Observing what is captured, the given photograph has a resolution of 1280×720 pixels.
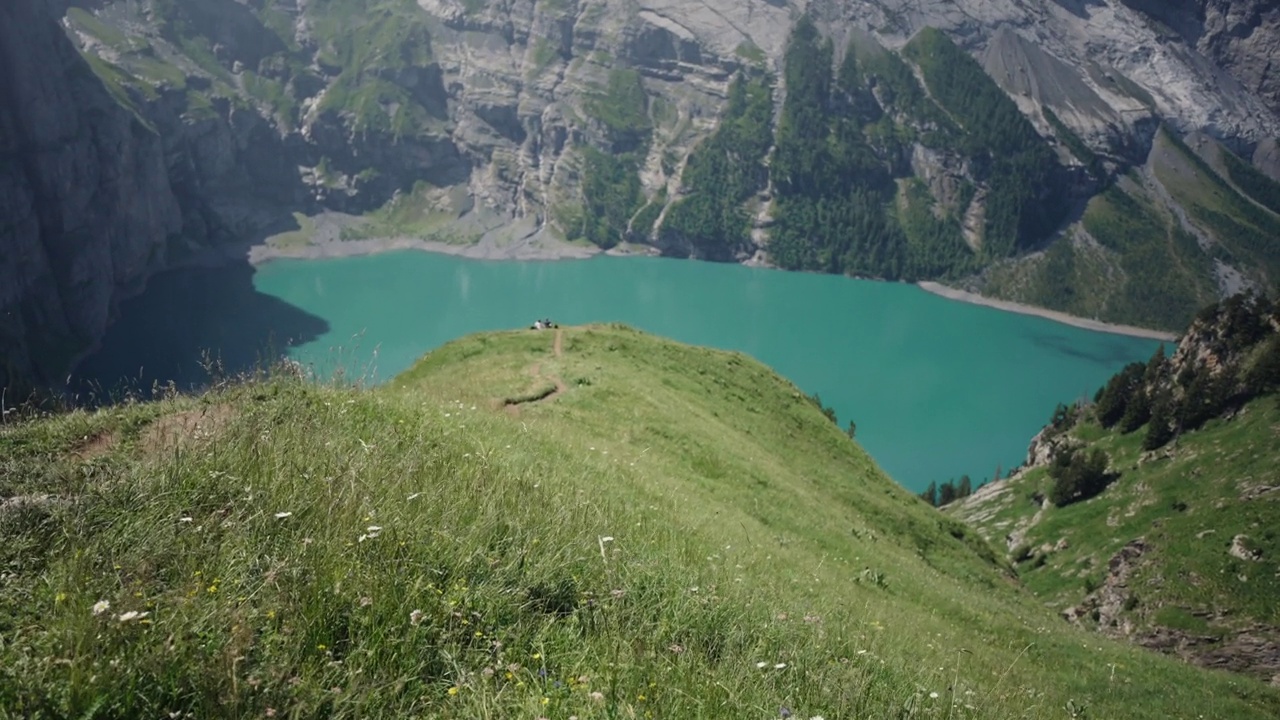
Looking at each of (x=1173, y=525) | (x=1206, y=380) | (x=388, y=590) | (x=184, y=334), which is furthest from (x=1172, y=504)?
(x=184, y=334)

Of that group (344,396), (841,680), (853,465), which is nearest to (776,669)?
(841,680)

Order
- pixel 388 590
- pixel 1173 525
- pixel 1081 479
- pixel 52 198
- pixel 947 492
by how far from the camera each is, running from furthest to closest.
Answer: pixel 52 198 < pixel 947 492 < pixel 1081 479 < pixel 1173 525 < pixel 388 590

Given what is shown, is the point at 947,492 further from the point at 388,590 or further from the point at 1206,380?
the point at 388,590

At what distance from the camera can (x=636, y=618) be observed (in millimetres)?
6129

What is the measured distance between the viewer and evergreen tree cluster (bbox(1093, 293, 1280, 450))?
309 ft

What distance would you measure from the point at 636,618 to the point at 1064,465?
119m

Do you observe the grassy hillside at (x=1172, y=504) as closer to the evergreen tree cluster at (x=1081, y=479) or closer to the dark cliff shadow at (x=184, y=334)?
the evergreen tree cluster at (x=1081, y=479)

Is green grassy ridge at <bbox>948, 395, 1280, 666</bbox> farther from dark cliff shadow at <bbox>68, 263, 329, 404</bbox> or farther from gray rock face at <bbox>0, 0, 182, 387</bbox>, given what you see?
gray rock face at <bbox>0, 0, 182, 387</bbox>

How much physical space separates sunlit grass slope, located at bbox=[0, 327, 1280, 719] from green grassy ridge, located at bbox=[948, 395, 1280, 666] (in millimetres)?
63738

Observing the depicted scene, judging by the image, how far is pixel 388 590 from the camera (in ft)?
17.1

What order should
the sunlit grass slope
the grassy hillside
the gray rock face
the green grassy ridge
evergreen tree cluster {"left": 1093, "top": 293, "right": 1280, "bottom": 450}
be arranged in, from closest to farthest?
the sunlit grass slope < the grassy hillside < the green grassy ridge < evergreen tree cluster {"left": 1093, "top": 293, "right": 1280, "bottom": 450} < the gray rock face

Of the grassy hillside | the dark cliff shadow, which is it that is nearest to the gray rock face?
the dark cliff shadow

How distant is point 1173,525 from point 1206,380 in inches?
1351

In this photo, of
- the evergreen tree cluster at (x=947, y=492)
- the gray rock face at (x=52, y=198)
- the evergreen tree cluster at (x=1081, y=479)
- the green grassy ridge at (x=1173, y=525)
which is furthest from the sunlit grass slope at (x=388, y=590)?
the gray rock face at (x=52, y=198)
